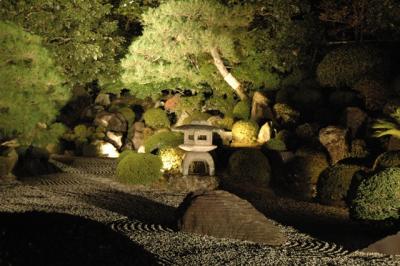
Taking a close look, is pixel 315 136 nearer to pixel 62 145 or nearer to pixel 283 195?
pixel 283 195

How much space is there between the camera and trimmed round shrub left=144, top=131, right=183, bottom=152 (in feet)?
46.5

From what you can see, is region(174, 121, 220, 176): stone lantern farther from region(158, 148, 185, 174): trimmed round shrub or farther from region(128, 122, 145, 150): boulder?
region(128, 122, 145, 150): boulder

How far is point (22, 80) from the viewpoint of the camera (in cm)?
1057

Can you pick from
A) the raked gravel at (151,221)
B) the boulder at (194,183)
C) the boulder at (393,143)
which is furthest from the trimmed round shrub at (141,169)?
the boulder at (393,143)

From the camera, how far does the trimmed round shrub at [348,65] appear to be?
13.6 metres

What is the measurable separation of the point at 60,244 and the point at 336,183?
18.1 feet

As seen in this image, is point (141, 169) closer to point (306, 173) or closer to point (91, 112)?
point (306, 173)

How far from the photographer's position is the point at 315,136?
1312 centimetres

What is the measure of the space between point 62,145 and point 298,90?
28.5ft

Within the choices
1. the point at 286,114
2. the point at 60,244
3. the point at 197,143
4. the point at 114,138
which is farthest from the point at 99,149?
the point at 60,244

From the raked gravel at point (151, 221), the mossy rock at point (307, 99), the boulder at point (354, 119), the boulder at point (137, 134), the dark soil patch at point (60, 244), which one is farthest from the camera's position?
the boulder at point (137, 134)

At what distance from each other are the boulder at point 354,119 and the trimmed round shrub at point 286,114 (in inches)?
80.5

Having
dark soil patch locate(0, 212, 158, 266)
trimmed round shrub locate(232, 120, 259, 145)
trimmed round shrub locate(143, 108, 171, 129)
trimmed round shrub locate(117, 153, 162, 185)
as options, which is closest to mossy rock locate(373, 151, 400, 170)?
dark soil patch locate(0, 212, 158, 266)

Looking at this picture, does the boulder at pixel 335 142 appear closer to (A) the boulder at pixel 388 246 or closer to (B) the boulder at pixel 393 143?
(B) the boulder at pixel 393 143
